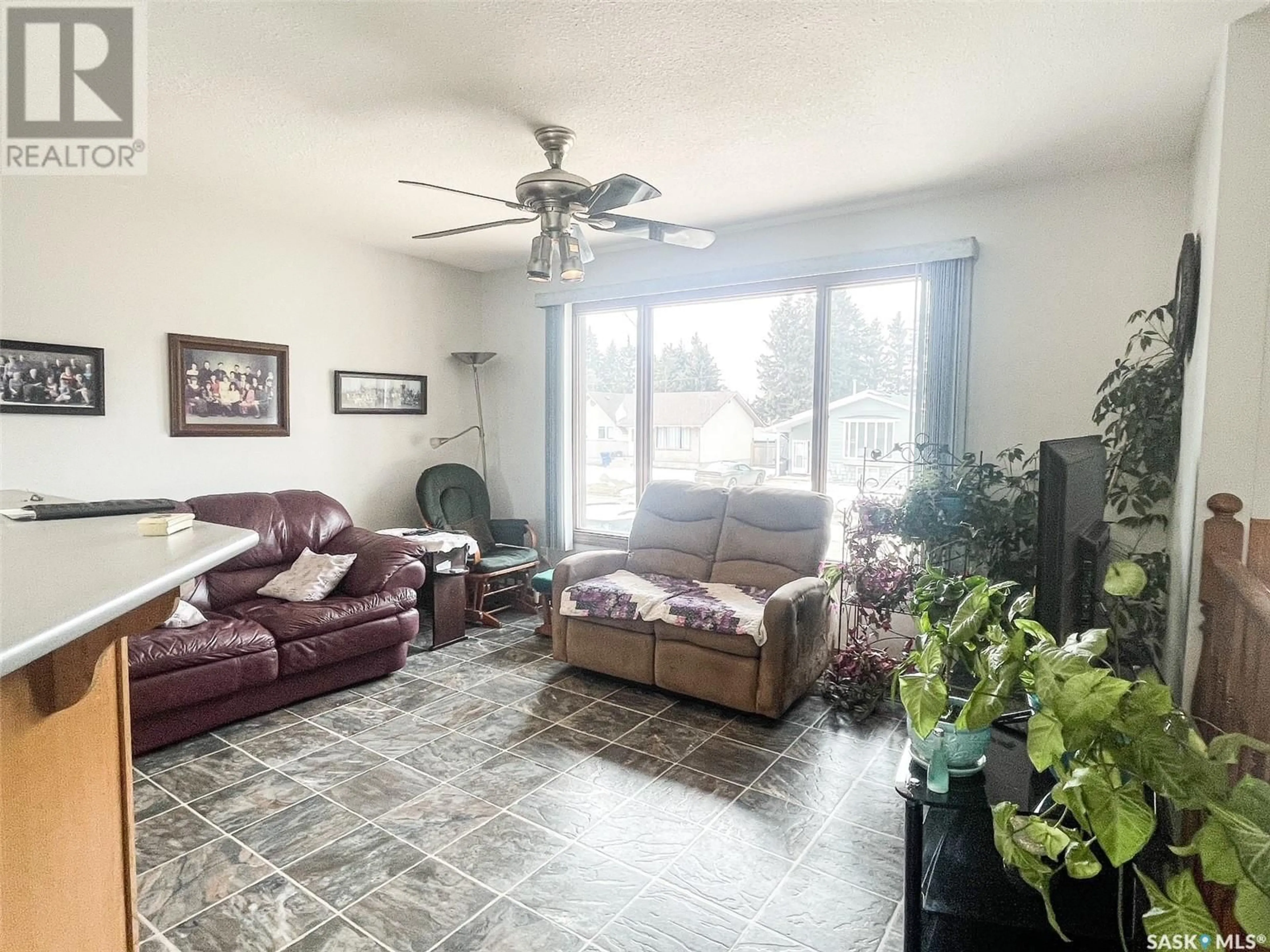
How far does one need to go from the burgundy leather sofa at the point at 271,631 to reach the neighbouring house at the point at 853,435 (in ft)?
7.86

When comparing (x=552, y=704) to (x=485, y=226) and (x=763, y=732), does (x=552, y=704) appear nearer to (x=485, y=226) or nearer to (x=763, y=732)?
(x=763, y=732)

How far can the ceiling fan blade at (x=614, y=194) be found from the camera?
234cm

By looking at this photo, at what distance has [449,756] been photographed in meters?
2.86

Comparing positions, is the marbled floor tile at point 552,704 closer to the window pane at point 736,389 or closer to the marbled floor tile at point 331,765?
the marbled floor tile at point 331,765

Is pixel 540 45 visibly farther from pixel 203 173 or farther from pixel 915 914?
pixel 915 914

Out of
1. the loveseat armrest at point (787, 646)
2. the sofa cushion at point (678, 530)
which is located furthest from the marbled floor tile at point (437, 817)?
the sofa cushion at point (678, 530)

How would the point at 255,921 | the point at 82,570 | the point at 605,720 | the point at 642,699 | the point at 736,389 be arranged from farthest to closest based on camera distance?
the point at 736,389 → the point at 642,699 → the point at 605,720 → the point at 255,921 → the point at 82,570

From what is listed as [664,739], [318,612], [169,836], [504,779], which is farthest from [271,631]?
[664,739]

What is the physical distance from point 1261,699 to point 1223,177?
1.58m

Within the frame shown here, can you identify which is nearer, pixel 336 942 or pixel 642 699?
pixel 336 942

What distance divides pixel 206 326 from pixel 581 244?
2.52m

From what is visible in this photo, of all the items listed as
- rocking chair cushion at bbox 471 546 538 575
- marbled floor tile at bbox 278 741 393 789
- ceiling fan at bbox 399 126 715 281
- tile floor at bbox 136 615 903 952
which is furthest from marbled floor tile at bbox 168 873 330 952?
rocking chair cushion at bbox 471 546 538 575

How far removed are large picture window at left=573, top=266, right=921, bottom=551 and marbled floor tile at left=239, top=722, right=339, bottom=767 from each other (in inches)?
98.6

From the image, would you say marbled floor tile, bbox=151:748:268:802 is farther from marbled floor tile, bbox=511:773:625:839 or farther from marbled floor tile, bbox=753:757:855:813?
marbled floor tile, bbox=753:757:855:813
